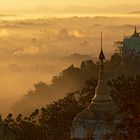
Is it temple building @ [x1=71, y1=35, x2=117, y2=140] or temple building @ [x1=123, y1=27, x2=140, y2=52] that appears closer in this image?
temple building @ [x1=71, y1=35, x2=117, y2=140]

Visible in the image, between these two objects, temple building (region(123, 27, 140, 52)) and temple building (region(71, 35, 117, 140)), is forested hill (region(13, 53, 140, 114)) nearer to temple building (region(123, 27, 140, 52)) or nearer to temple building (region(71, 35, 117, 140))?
temple building (region(123, 27, 140, 52))

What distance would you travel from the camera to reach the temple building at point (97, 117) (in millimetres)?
39581

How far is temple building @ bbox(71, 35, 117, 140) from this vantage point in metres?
39.6

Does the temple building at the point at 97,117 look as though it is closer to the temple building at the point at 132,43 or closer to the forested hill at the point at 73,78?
the forested hill at the point at 73,78

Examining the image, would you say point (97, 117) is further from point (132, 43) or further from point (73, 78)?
point (73, 78)

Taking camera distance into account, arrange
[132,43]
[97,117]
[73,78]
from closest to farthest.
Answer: [97,117]
[132,43]
[73,78]

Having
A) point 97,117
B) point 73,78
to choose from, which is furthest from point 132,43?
point 97,117

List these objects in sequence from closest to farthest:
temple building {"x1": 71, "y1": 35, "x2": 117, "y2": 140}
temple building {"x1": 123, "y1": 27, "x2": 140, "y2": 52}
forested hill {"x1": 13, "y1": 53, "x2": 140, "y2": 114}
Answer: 1. temple building {"x1": 71, "y1": 35, "x2": 117, "y2": 140}
2. forested hill {"x1": 13, "y1": 53, "x2": 140, "y2": 114}
3. temple building {"x1": 123, "y1": 27, "x2": 140, "y2": 52}

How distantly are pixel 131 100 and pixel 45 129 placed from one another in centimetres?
1944

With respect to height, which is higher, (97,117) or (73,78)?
(97,117)

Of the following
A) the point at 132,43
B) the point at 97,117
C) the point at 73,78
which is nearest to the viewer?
the point at 97,117

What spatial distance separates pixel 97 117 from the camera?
3978 centimetres

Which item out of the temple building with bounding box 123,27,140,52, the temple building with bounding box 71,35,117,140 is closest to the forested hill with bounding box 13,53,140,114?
the temple building with bounding box 123,27,140,52

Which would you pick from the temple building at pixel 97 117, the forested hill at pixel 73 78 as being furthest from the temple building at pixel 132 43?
the temple building at pixel 97 117
